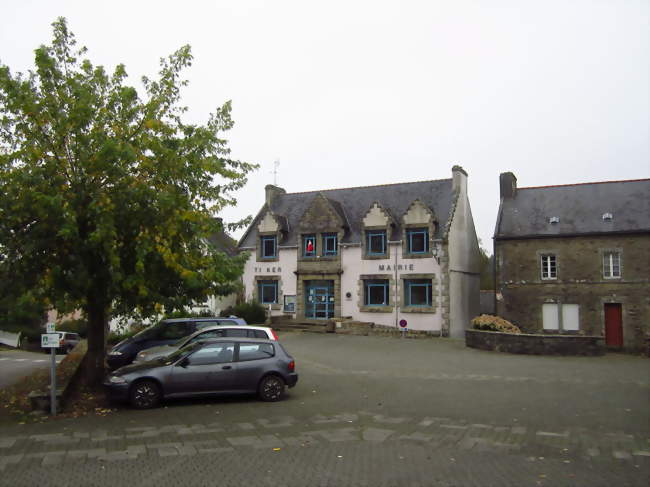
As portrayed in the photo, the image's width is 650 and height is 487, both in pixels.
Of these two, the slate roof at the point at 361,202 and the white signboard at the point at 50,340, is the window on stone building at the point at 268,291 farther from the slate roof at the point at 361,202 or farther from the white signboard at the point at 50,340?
the white signboard at the point at 50,340

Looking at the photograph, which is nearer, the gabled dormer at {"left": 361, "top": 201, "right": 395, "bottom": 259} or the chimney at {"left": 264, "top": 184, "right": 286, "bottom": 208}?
the gabled dormer at {"left": 361, "top": 201, "right": 395, "bottom": 259}

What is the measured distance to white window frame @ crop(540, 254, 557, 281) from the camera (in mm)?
31484

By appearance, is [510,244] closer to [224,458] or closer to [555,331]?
[555,331]

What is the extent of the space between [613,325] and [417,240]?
421 inches

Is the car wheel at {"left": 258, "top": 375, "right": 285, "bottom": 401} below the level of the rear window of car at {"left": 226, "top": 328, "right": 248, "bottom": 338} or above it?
below

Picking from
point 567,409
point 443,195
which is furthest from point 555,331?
point 567,409

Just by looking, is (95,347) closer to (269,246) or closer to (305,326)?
(305,326)

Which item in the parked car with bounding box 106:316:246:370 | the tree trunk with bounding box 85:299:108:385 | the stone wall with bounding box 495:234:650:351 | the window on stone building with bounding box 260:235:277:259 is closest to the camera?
the tree trunk with bounding box 85:299:108:385

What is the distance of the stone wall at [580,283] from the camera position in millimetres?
29781

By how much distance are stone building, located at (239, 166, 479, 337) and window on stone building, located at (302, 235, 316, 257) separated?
2.3 inches

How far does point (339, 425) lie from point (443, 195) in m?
24.2

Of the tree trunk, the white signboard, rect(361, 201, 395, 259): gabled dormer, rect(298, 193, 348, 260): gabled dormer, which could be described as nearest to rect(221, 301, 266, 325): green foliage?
rect(298, 193, 348, 260): gabled dormer

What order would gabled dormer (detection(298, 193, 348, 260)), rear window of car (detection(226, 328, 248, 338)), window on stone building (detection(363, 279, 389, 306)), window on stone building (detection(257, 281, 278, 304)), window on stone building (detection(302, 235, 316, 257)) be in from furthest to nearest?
1. window on stone building (detection(257, 281, 278, 304))
2. window on stone building (detection(302, 235, 316, 257))
3. gabled dormer (detection(298, 193, 348, 260))
4. window on stone building (detection(363, 279, 389, 306))
5. rear window of car (detection(226, 328, 248, 338))

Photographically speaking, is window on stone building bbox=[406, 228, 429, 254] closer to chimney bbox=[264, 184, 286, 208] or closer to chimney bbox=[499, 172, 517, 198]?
chimney bbox=[499, 172, 517, 198]
